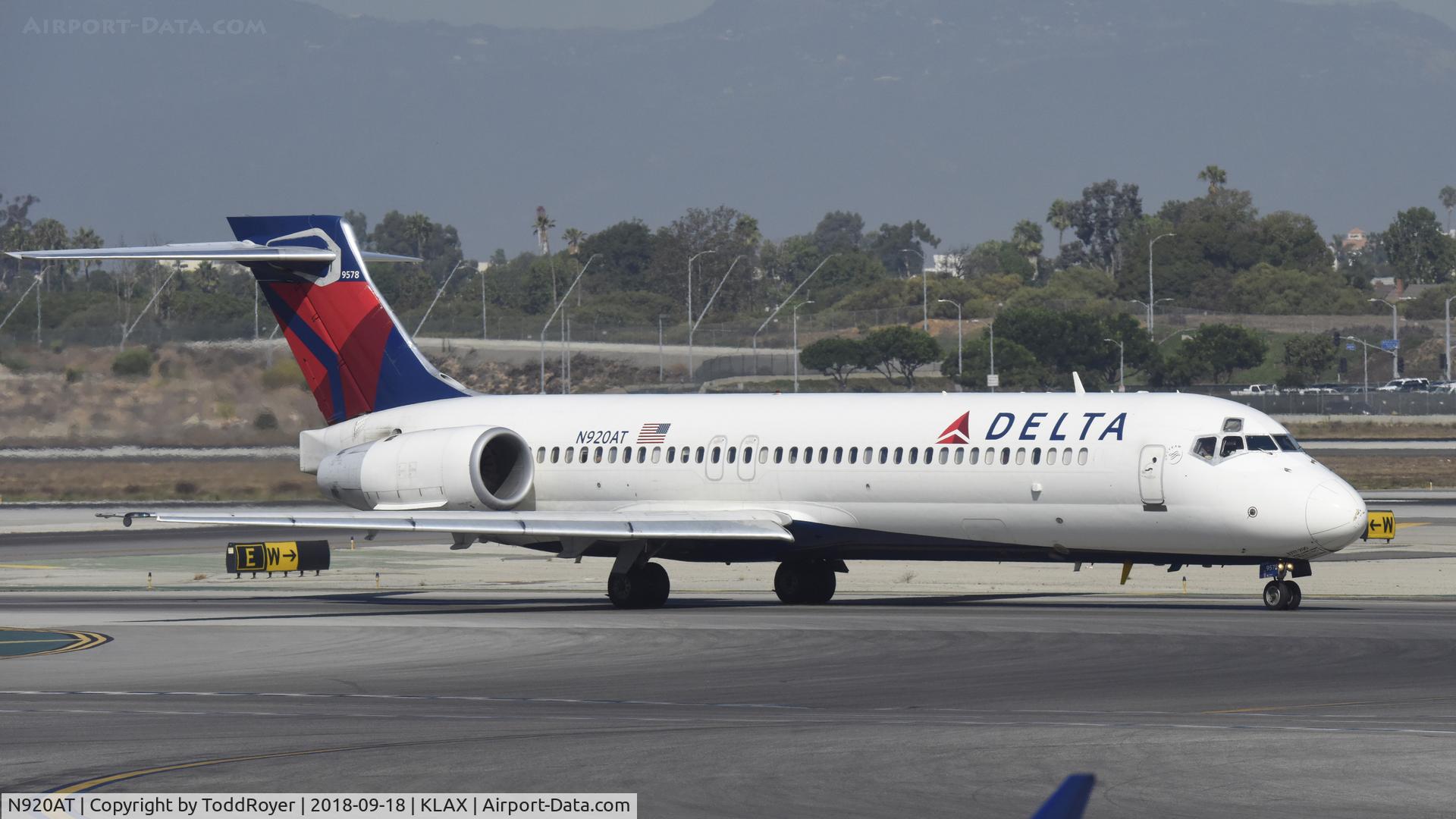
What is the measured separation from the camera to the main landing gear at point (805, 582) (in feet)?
106

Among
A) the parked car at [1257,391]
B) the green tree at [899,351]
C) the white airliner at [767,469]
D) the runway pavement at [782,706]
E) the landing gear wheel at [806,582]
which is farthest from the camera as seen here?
the parked car at [1257,391]

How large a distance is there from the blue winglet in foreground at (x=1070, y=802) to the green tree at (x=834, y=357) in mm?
100876

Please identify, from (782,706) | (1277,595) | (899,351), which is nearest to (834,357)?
(899,351)

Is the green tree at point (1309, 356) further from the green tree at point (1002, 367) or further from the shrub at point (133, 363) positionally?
the shrub at point (133, 363)

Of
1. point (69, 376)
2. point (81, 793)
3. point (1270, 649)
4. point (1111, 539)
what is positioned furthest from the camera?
point (69, 376)

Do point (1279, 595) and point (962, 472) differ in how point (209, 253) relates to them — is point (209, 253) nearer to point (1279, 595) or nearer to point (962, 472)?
point (962, 472)

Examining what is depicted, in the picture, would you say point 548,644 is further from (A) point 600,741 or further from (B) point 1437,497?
(B) point 1437,497

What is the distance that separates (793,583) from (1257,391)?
9765cm

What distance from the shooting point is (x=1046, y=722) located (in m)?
17.5

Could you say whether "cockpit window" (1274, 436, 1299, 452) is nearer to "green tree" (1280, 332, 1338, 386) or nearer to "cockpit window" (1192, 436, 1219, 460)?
"cockpit window" (1192, 436, 1219, 460)

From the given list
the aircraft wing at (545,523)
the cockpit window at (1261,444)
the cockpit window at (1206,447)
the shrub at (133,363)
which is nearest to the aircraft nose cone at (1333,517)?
Answer: the cockpit window at (1261,444)

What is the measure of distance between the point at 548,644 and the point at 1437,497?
42.9 meters

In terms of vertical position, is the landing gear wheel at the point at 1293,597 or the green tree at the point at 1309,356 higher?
the green tree at the point at 1309,356

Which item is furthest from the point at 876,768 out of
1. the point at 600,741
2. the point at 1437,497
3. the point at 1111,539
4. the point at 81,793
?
the point at 1437,497
